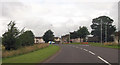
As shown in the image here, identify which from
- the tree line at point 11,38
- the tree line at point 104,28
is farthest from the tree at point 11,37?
the tree line at point 104,28

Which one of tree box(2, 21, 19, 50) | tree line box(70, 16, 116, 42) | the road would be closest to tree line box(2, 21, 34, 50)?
tree box(2, 21, 19, 50)

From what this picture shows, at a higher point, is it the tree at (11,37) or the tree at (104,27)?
the tree at (104,27)

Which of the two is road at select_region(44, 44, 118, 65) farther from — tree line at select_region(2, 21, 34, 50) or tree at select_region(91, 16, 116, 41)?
tree at select_region(91, 16, 116, 41)

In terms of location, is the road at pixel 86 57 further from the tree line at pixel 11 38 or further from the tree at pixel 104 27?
the tree at pixel 104 27

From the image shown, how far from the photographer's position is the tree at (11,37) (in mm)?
25188

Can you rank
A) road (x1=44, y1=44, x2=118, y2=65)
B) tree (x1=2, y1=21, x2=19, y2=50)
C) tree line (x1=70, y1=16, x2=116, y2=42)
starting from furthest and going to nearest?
tree line (x1=70, y1=16, x2=116, y2=42), tree (x1=2, y1=21, x2=19, y2=50), road (x1=44, y1=44, x2=118, y2=65)

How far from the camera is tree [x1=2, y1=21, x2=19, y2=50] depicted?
82.6ft

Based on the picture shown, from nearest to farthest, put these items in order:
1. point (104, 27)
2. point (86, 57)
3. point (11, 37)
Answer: point (86, 57)
point (11, 37)
point (104, 27)

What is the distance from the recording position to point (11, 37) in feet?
82.8

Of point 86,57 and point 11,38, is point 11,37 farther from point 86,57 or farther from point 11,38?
point 86,57

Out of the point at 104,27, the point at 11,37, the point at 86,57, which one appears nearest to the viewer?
the point at 86,57

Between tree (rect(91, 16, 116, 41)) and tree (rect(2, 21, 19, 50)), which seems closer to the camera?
tree (rect(2, 21, 19, 50))

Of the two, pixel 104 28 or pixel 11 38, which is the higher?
pixel 104 28

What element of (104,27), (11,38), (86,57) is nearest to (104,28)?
(104,27)
